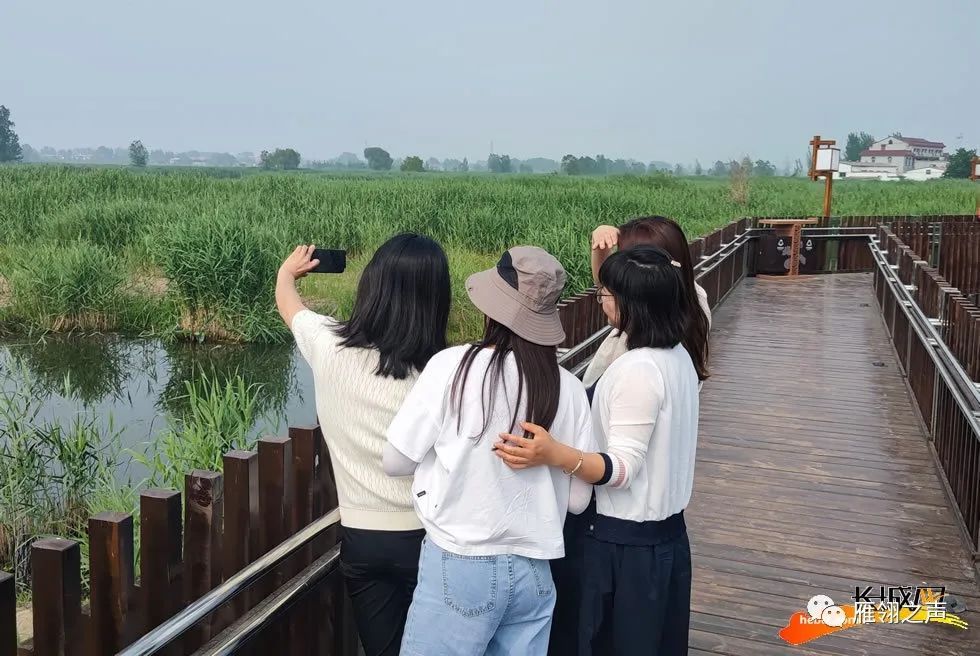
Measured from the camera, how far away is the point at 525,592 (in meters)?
1.90

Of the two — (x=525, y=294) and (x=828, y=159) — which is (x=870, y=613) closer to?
(x=525, y=294)

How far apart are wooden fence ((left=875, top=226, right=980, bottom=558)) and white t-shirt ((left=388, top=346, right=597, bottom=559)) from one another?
230 cm

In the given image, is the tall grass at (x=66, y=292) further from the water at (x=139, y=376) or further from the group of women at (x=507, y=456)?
the group of women at (x=507, y=456)

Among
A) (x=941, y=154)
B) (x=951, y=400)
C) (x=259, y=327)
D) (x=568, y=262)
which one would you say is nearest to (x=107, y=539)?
(x=951, y=400)

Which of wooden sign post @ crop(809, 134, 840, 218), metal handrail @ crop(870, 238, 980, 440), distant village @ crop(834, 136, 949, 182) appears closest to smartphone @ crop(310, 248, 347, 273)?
metal handrail @ crop(870, 238, 980, 440)

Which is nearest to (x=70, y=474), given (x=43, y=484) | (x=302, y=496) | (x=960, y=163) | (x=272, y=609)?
(x=43, y=484)

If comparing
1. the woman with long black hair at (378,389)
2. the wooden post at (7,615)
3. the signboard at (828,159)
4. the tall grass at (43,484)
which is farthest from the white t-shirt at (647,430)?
the signboard at (828,159)

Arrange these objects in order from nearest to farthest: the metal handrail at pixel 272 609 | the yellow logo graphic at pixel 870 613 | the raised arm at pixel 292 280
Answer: the metal handrail at pixel 272 609
the raised arm at pixel 292 280
the yellow logo graphic at pixel 870 613

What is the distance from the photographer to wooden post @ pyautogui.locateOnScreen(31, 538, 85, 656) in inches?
66.2

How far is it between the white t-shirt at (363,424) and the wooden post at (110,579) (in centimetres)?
47

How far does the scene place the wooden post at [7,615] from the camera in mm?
1569

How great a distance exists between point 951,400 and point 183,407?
21.9 ft

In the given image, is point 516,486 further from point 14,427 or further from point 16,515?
point 14,427

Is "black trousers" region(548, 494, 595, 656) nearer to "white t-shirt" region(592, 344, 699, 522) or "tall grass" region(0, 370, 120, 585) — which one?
"white t-shirt" region(592, 344, 699, 522)
